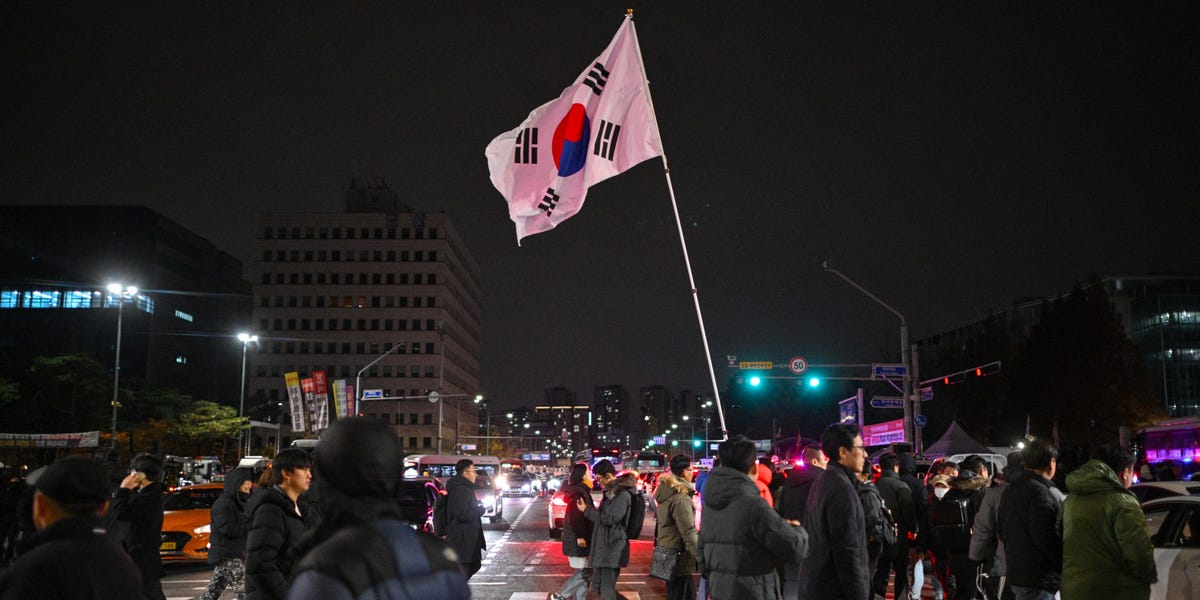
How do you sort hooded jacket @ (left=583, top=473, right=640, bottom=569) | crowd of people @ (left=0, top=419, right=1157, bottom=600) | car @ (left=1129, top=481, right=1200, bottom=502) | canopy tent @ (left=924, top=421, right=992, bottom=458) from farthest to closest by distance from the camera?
1. canopy tent @ (left=924, top=421, right=992, bottom=458)
2. car @ (left=1129, top=481, right=1200, bottom=502)
3. hooded jacket @ (left=583, top=473, right=640, bottom=569)
4. crowd of people @ (left=0, top=419, right=1157, bottom=600)

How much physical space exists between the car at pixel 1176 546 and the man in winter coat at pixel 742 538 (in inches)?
159

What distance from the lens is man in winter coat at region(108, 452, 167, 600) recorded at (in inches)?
332

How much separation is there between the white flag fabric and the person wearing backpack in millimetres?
5267

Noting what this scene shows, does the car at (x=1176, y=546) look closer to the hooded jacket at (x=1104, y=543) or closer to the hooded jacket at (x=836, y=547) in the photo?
the hooded jacket at (x=1104, y=543)

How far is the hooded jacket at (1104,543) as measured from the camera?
6.13 metres

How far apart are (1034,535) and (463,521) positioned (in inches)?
243

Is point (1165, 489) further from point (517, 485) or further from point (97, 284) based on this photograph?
point (97, 284)

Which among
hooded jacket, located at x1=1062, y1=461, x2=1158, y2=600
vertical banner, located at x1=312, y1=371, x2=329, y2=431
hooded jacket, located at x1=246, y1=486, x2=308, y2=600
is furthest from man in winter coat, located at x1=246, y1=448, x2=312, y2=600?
vertical banner, located at x1=312, y1=371, x2=329, y2=431

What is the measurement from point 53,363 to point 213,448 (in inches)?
617

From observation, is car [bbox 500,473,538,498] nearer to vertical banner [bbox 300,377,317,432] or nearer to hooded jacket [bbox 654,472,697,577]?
vertical banner [bbox 300,377,317,432]

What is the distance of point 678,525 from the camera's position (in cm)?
962

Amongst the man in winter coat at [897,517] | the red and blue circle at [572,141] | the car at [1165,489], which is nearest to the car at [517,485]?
the red and blue circle at [572,141]

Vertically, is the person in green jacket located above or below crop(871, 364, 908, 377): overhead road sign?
below

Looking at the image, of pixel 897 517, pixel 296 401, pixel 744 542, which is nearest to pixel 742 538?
pixel 744 542
